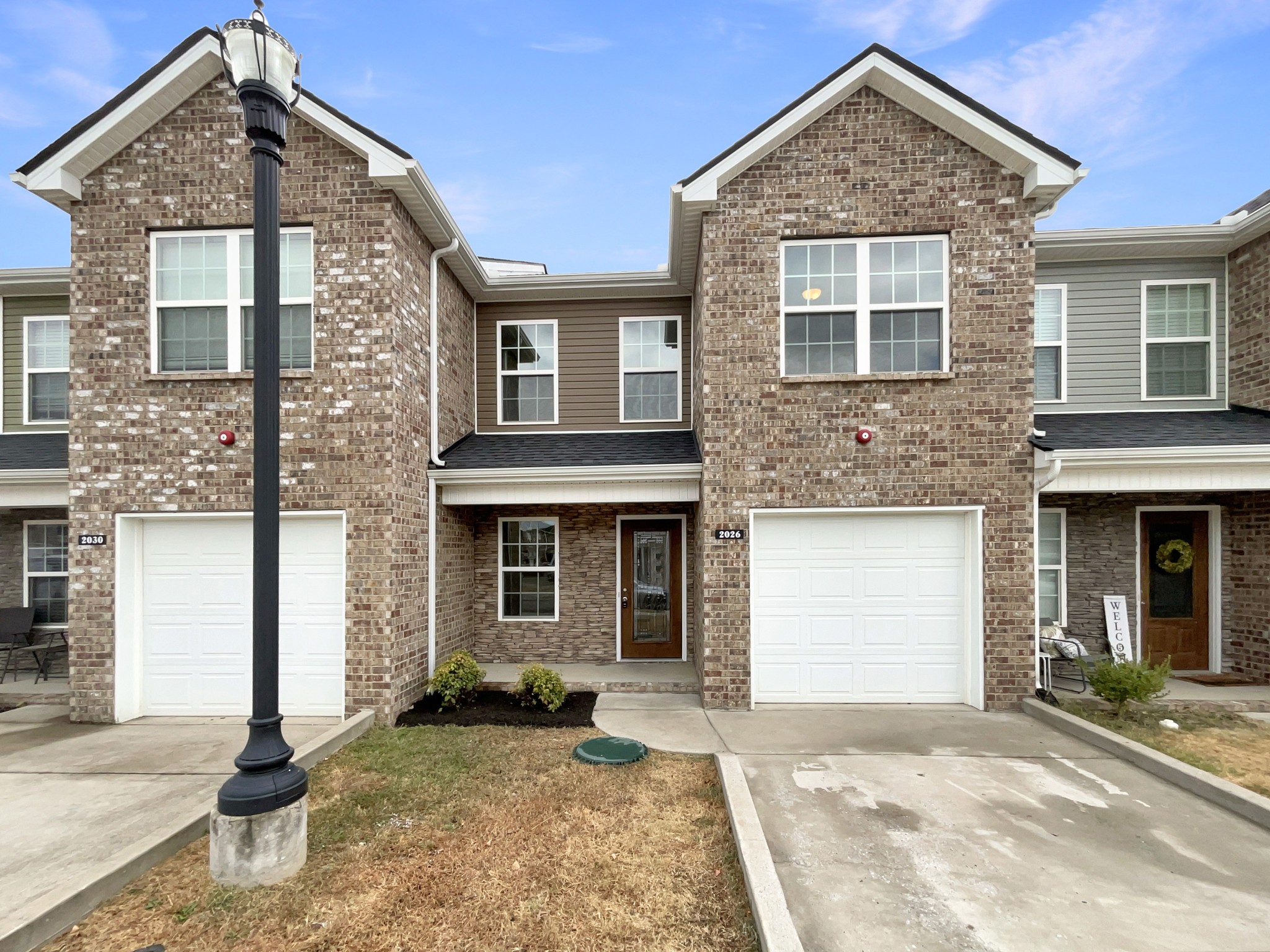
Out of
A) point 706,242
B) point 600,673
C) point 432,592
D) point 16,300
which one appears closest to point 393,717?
point 432,592

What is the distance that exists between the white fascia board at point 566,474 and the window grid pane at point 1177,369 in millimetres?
6905

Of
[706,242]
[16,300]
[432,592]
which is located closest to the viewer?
[706,242]

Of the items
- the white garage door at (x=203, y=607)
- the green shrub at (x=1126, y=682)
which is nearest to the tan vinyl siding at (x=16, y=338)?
the white garage door at (x=203, y=607)

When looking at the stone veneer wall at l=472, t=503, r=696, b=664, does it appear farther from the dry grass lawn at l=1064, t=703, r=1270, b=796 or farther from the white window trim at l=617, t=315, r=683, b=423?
the dry grass lawn at l=1064, t=703, r=1270, b=796

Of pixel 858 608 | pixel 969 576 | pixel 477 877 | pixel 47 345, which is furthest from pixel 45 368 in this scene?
pixel 969 576

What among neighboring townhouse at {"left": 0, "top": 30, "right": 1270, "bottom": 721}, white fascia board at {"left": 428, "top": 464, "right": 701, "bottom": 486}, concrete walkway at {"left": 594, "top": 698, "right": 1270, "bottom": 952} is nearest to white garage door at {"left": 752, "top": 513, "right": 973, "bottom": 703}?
neighboring townhouse at {"left": 0, "top": 30, "right": 1270, "bottom": 721}

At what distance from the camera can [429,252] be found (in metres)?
7.70

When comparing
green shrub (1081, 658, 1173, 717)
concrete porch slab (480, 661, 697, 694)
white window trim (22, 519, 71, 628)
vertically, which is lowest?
concrete porch slab (480, 661, 697, 694)

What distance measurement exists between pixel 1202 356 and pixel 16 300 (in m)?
17.7

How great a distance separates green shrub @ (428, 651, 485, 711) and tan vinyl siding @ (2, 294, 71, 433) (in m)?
7.39

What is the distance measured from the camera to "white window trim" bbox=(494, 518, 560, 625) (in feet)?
29.4

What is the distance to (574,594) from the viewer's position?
895cm

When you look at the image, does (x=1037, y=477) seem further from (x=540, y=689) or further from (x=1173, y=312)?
(x=540, y=689)

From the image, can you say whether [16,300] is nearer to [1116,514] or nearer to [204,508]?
[204,508]
